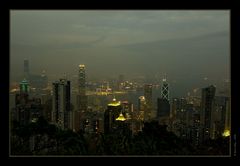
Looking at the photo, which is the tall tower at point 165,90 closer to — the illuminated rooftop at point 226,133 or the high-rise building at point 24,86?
the illuminated rooftop at point 226,133

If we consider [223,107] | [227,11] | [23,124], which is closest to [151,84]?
[223,107]

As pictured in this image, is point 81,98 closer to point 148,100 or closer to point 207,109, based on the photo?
point 148,100

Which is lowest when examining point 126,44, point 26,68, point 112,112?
point 112,112

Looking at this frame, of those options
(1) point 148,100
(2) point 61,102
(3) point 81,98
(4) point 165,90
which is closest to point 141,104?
(1) point 148,100

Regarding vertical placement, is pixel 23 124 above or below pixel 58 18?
below

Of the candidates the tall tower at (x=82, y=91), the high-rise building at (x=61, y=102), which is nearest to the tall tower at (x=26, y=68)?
the high-rise building at (x=61, y=102)
